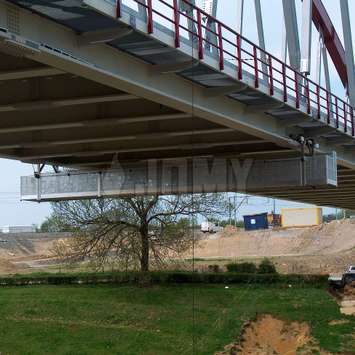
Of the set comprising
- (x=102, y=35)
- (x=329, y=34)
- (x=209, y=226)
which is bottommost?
(x=209, y=226)

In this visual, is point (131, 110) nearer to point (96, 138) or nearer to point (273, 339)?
point (96, 138)

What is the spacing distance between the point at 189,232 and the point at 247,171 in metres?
10.3

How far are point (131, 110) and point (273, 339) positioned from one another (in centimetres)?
1055

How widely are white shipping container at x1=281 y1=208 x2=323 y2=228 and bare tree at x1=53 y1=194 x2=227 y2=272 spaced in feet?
224

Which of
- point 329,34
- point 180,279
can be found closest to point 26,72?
point 180,279

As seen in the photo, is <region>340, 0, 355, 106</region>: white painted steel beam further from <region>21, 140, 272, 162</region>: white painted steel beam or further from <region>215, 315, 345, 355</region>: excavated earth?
<region>215, 315, 345, 355</region>: excavated earth

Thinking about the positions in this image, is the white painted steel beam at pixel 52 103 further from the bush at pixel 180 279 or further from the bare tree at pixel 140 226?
the bush at pixel 180 279

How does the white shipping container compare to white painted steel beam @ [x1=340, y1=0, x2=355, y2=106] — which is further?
the white shipping container

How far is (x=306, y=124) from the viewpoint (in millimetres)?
20125

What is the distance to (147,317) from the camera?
26.1m

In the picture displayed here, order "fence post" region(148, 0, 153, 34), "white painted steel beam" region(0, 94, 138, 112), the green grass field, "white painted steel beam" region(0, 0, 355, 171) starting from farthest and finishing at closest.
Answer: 1. the green grass field
2. "white painted steel beam" region(0, 94, 138, 112)
3. "fence post" region(148, 0, 153, 34)
4. "white painted steel beam" region(0, 0, 355, 171)

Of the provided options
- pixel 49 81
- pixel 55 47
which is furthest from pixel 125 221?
pixel 55 47

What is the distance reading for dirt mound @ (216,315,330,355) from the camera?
2000 cm

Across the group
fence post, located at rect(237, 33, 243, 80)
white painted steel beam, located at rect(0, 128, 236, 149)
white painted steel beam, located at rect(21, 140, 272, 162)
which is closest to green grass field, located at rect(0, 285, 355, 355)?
white painted steel beam, located at rect(0, 128, 236, 149)
